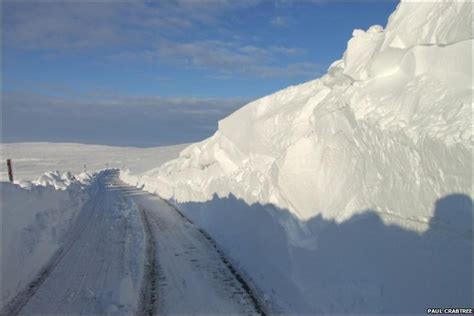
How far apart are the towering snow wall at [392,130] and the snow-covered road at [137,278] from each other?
2503 millimetres

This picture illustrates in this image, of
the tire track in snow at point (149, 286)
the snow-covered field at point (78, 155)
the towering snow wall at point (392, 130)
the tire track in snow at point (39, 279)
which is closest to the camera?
the towering snow wall at point (392, 130)

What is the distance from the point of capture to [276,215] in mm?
11453

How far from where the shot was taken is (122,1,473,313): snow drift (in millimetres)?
5906

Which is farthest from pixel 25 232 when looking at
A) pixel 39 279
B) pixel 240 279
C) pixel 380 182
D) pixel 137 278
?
pixel 380 182

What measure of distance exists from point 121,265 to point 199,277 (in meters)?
2.56

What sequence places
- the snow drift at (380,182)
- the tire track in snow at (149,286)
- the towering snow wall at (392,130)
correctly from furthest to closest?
the tire track in snow at (149,286) < the towering snow wall at (392,130) < the snow drift at (380,182)

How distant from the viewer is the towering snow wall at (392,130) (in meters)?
6.15

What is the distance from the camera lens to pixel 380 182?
751 centimetres

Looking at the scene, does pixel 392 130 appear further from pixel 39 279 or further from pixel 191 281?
pixel 39 279

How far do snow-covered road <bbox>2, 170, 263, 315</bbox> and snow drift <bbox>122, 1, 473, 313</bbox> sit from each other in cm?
113

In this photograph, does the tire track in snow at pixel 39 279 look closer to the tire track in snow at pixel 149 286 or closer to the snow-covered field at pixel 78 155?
the tire track in snow at pixel 149 286

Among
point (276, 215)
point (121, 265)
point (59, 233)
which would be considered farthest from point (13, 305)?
point (59, 233)

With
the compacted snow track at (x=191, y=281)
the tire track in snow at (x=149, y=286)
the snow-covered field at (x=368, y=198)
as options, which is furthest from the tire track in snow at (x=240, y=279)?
the tire track in snow at (x=149, y=286)

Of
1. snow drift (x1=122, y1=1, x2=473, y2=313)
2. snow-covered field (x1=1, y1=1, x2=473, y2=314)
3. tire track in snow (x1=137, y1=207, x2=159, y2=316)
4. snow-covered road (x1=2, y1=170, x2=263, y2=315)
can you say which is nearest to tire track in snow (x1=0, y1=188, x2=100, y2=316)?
snow-covered road (x1=2, y1=170, x2=263, y2=315)
